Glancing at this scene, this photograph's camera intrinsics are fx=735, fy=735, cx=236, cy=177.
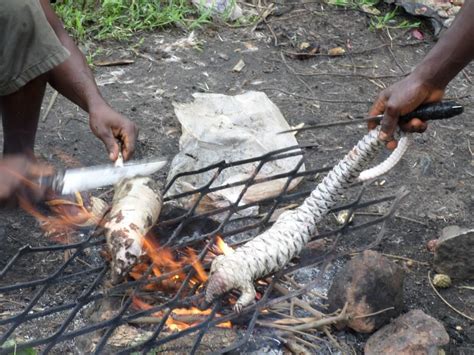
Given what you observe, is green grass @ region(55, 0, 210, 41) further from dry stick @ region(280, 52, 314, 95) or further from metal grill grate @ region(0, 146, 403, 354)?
metal grill grate @ region(0, 146, 403, 354)

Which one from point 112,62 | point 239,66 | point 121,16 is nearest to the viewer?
point 112,62

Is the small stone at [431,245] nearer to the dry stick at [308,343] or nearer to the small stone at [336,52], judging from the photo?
the dry stick at [308,343]

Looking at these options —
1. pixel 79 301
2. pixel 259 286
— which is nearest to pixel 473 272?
pixel 259 286

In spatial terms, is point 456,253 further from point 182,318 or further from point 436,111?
point 182,318

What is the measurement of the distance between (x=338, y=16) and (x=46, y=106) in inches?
97.5

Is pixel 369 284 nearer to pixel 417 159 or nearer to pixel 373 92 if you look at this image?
pixel 417 159

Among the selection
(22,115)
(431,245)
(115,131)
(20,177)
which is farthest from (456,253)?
(22,115)

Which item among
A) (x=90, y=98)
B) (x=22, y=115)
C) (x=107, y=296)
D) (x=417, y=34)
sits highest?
(x=90, y=98)

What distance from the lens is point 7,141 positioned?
3.63 m

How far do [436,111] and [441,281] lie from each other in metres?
0.95

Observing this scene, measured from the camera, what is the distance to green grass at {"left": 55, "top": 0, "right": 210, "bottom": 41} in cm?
523

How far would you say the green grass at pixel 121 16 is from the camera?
523 cm

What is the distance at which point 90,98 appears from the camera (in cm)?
343

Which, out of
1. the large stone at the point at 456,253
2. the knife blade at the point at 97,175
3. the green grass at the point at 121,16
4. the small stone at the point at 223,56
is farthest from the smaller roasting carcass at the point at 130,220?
the green grass at the point at 121,16
